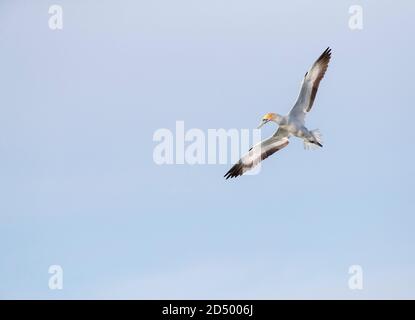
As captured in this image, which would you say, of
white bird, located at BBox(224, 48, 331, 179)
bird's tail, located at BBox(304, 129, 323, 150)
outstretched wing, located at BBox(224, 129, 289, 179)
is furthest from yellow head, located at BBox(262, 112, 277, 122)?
bird's tail, located at BBox(304, 129, 323, 150)

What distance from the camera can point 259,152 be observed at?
16734mm

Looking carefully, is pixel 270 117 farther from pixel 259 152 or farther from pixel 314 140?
pixel 259 152

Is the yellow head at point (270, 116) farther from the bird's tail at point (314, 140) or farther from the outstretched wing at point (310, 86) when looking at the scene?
the bird's tail at point (314, 140)

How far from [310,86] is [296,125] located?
3.42 ft

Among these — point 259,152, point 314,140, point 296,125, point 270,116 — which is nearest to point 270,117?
point 270,116

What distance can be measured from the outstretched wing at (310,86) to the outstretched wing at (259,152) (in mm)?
566

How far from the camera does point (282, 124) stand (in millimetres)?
15852

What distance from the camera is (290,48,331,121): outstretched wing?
16014 millimetres

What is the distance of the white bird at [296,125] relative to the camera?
15727 millimetres

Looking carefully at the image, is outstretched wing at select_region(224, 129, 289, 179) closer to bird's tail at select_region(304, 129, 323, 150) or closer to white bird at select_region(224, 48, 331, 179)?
white bird at select_region(224, 48, 331, 179)
